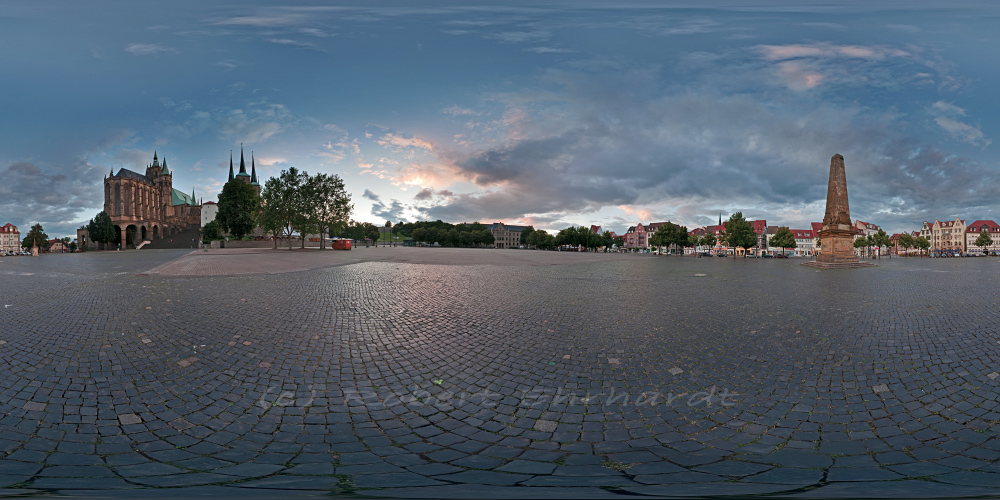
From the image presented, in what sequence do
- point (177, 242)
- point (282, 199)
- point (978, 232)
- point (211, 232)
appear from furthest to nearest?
point (978, 232) → point (177, 242) → point (211, 232) → point (282, 199)

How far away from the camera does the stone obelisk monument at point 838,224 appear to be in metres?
30.3

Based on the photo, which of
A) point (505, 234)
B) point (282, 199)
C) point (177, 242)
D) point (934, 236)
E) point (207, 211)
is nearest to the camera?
point (282, 199)

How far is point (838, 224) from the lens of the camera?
101 ft

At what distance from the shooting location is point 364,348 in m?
5.82

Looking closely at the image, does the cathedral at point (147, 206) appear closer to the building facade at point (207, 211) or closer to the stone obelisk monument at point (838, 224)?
the building facade at point (207, 211)

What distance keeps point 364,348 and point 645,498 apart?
424 cm

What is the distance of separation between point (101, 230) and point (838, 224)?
10641cm

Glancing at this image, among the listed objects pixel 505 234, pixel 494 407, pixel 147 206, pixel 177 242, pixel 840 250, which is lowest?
pixel 494 407

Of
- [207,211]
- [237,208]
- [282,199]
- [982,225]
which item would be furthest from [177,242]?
[982,225]

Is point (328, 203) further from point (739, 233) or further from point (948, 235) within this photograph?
point (948, 235)

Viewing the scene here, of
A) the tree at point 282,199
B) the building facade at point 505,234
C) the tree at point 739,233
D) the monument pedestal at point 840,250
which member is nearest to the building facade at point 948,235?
the tree at point 739,233

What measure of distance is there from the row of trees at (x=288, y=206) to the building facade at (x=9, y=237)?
5070 inches

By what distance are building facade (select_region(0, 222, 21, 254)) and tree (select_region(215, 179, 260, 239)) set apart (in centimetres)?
12757

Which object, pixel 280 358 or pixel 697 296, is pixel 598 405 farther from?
pixel 697 296
